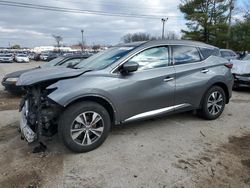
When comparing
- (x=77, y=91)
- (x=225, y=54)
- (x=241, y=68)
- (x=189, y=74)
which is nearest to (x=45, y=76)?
(x=77, y=91)

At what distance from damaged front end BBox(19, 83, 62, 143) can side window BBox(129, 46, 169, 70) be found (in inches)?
60.7

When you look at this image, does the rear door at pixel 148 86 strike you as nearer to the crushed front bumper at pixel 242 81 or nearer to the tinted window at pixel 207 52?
the tinted window at pixel 207 52

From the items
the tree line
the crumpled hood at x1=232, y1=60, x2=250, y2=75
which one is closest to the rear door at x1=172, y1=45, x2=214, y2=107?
the crumpled hood at x1=232, y1=60, x2=250, y2=75

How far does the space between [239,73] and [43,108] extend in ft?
25.0

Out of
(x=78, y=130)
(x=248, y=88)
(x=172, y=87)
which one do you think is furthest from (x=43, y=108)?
(x=248, y=88)

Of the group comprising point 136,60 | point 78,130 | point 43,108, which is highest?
point 136,60

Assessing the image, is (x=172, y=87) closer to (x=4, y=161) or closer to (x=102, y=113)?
(x=102, y=113)

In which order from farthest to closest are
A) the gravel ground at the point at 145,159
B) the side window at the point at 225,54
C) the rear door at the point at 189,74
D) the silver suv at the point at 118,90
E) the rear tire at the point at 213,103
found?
the side window at the point at 225,54, the rear tire at the point at 213,103, the rear door at the point at 189,74, the silver suv at the point at 118,90, the gravel ground at the point at 145,159

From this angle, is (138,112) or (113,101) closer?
(113,101)

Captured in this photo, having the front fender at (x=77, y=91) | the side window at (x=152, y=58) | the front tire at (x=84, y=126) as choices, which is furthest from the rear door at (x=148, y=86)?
the front tire at (x=84, y=126)

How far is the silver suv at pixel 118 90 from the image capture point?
4051 mm

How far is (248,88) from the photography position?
1002 centimetres

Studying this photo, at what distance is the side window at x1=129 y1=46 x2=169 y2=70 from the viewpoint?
187 inches

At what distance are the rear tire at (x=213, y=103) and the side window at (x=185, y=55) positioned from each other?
74 centimetres
